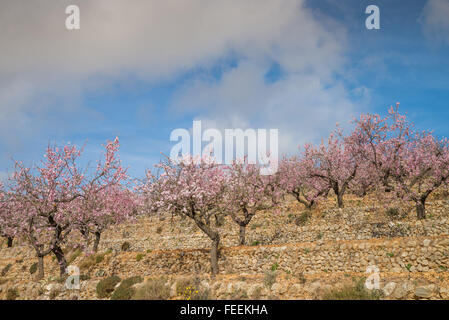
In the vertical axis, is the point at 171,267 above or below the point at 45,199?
below

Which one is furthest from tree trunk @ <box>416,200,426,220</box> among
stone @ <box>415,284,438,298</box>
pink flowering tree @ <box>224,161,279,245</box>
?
stone @ <box>415,284,438,298</box>

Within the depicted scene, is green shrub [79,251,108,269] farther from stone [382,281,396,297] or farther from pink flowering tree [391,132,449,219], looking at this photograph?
pink flowering tree [391,132,449,219]

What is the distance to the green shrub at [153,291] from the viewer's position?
12.9 metres

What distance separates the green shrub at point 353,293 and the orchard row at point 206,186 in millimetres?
9240

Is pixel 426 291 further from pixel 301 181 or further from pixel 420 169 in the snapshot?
pixel 301 181

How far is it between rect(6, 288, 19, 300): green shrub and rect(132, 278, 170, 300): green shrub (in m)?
9.01

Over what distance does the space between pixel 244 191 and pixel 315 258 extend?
26.1 feet

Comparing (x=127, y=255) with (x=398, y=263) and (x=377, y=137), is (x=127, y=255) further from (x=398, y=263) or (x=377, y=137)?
(x=377, y=137)

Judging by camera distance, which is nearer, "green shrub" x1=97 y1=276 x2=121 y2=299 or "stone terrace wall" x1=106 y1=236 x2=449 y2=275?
"stone terrace wall" x1=106 y1=236 x2=449 y2=275

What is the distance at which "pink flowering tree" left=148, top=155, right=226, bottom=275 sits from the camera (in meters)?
17.5

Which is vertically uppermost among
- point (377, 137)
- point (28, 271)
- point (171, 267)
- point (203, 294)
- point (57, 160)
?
point (377, 137)
